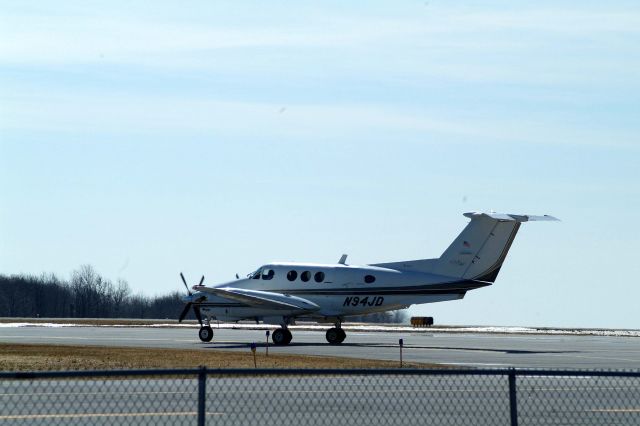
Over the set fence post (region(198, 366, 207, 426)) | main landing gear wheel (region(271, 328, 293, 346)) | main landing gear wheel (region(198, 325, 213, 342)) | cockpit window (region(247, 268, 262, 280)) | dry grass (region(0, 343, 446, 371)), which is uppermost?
cockpit window (region(247, 268, 262, 280))

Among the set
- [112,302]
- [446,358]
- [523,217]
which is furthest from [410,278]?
[112,302]

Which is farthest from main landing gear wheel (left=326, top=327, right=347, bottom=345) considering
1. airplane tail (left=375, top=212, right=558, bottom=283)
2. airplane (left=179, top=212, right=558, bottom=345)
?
airplane tail (left=375, top=212, right=558, bottom=283)

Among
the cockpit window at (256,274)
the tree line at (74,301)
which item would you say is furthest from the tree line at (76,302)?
the cockpit window at (256,274)

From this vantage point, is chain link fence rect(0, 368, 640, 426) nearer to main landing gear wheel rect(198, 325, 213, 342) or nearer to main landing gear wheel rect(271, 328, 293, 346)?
main landing gear wheel rect(271, 328, 293, 346)

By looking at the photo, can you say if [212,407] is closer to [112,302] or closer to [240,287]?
[240,287]

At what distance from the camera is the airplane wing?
49.6m

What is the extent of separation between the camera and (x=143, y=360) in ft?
108

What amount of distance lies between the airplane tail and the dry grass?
12.7 metres

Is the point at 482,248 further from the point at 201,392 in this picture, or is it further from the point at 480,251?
the point at 201,392

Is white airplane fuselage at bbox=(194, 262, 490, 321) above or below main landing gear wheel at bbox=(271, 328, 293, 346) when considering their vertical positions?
above

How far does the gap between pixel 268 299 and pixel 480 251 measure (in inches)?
348

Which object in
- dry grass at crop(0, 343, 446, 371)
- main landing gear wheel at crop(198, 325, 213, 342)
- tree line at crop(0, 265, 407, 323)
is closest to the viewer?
dry grass at crop(0, 343, 446, 371)

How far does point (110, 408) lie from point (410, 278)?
31.7 meters

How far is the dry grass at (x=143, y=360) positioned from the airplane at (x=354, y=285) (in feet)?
35.3
